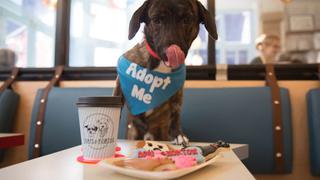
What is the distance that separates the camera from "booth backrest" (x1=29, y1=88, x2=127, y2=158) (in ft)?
5.38

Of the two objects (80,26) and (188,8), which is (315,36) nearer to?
(80,26)

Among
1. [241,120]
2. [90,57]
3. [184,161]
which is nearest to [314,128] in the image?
[241,120]

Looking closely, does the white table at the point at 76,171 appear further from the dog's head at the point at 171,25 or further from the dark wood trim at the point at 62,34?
the dark wood trim at the point at 62,34

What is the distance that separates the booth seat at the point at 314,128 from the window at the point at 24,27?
1743mm

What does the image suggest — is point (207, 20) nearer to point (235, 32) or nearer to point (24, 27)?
point (24, 27)

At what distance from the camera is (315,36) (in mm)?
3824

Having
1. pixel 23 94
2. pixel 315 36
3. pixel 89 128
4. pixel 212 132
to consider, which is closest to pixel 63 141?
pixel 23 94

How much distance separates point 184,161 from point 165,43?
54 centimetres

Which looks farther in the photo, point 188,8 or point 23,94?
point 23,94

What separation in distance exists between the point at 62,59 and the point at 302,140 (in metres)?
1.53

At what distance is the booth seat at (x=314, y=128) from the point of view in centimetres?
143

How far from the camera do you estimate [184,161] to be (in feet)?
1.65

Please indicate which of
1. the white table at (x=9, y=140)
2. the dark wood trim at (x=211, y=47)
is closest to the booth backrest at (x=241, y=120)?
the dark wood trim at (x=211, y=47)

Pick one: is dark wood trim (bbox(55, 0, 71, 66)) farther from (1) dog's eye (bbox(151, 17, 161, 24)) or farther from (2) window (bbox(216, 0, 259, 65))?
(2) window (bbox(216, 0, 259, 65))
